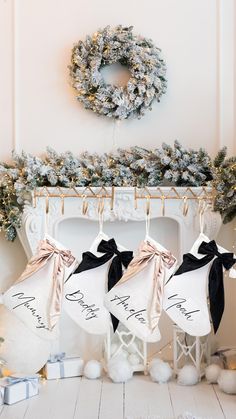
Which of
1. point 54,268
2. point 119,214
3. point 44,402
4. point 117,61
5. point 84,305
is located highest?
point 117,61

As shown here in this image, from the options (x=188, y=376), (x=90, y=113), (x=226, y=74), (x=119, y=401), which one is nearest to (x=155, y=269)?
(x=119, y=401)

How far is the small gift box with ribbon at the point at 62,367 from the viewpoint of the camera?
3252mm

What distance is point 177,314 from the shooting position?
2486 mm

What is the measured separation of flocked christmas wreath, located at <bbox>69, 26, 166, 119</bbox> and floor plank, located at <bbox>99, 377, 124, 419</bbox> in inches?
54.7

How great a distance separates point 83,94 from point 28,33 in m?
0.48

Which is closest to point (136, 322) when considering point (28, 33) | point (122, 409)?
point (122, 409)

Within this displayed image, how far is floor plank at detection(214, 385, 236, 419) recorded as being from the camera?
107 inches

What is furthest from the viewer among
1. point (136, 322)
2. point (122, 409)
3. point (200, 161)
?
point (200, 161)

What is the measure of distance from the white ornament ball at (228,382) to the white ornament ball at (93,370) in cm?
62

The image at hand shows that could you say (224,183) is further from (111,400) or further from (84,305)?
(111,400)

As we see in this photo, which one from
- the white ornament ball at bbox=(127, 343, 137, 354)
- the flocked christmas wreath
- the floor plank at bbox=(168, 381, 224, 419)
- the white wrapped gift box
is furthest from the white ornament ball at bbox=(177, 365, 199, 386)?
the flocked christmas wreath

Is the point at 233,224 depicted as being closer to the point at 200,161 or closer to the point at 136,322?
the point at 200,161

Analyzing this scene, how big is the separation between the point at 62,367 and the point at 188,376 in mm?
646

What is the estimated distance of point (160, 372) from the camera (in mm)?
3139
